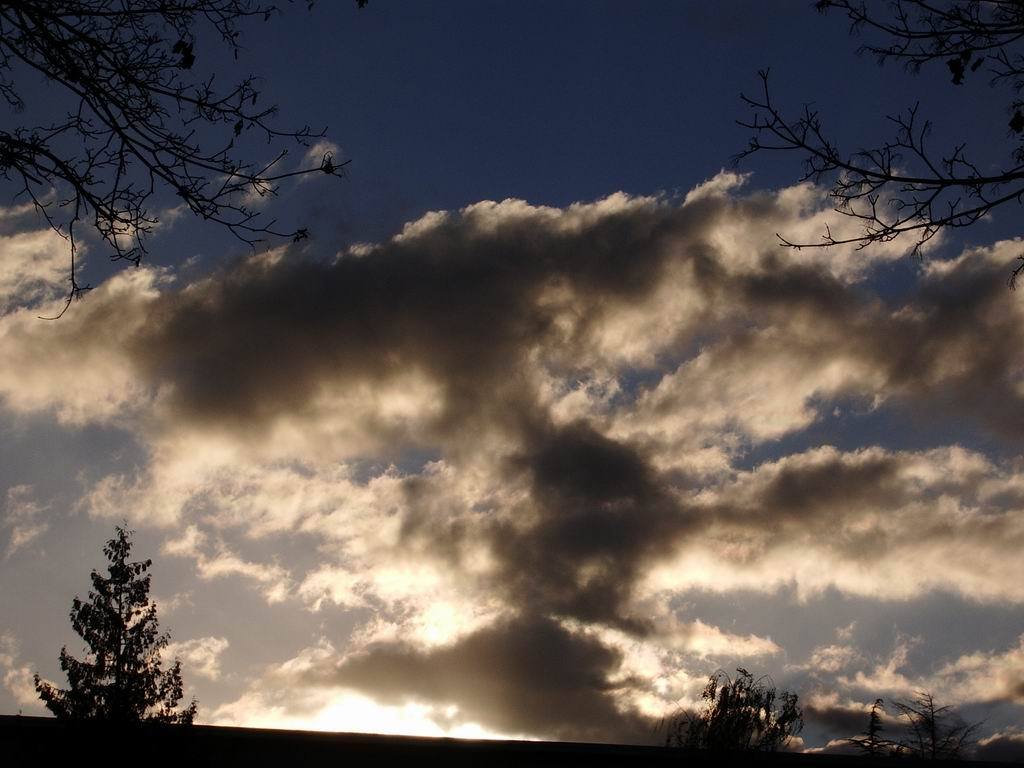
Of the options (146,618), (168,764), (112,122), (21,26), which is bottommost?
(168,764)

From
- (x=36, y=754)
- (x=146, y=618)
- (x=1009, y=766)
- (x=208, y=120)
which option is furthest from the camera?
(x=146, y=618)

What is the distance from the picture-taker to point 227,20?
6633 mm

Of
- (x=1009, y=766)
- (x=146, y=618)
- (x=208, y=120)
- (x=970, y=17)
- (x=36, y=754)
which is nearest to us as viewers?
(x=970, y=17)

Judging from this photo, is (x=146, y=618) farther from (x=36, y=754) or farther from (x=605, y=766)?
(x=605, y=766)

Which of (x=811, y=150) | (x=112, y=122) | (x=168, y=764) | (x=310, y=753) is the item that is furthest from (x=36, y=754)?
(x=811, y=150)

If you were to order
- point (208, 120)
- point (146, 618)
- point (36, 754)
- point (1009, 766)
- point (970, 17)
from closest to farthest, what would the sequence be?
point (970, 17) → point (208, 120) → point (1009, 766) → point (36, 754) → point (146, 618)

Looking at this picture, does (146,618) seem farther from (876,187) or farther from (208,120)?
(876,187)

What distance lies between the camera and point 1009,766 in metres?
13.0

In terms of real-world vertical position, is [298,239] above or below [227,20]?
below

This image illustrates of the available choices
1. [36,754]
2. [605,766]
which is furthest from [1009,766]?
[36,754]

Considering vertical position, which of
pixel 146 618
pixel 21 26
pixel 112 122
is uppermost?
pixel 21 26

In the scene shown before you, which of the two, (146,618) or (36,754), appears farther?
(146,618)

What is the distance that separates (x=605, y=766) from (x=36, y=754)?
28.4ft

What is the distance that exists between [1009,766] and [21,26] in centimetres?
1467
